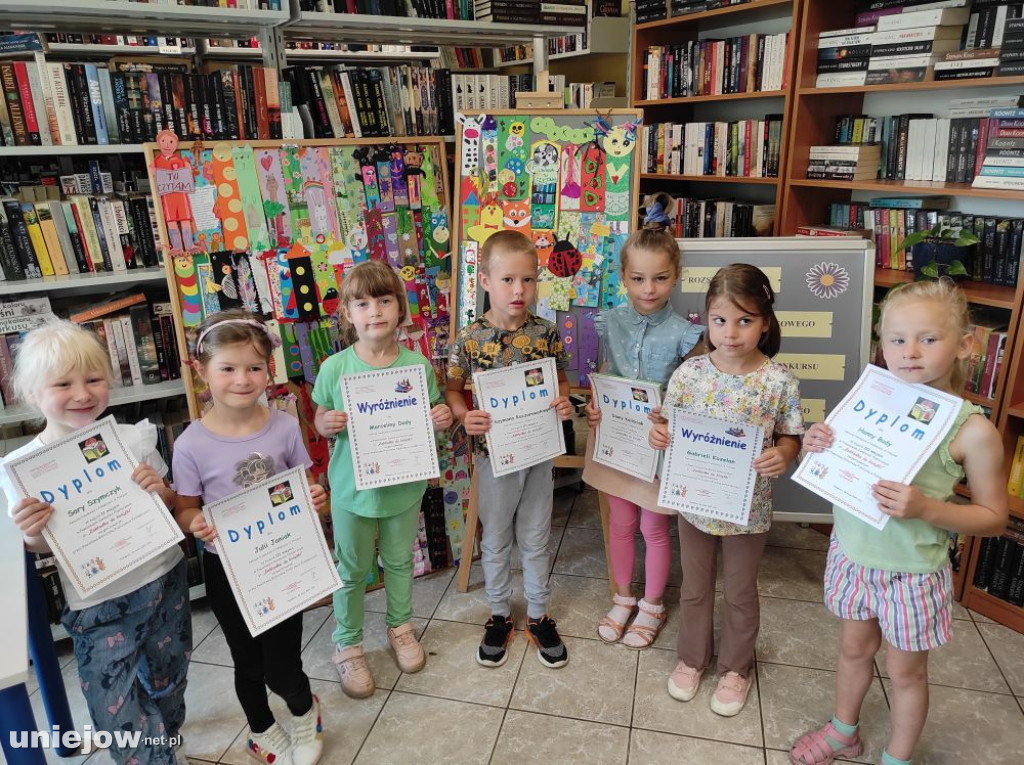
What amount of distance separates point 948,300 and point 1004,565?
1433 millimetres

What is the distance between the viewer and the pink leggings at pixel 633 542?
89.7 inches

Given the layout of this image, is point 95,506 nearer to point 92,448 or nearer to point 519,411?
point 92,448

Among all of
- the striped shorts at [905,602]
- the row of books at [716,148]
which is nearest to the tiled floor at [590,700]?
the striped shorts at [905,602]

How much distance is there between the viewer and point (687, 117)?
3.99 m

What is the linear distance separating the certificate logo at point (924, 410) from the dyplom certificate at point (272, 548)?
1.30m

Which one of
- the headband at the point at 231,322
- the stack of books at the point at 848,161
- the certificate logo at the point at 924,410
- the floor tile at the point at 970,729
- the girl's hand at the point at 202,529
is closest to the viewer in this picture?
the certificate logo at the point at 924,410

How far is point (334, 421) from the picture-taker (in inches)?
74.9

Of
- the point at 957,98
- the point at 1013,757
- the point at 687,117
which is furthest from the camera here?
the point at 687,117

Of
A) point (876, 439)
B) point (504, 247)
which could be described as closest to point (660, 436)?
point (876, 439)

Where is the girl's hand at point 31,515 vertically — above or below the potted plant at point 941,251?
below

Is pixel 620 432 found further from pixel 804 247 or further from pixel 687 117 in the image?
pixel 687 117

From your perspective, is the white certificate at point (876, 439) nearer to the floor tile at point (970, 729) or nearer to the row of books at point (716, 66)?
the floor tile at point (970, 729)

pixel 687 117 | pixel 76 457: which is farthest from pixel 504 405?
pixel 687 117

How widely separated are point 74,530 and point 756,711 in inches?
69.2
